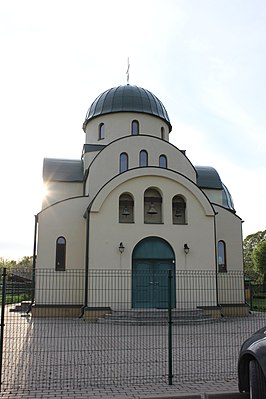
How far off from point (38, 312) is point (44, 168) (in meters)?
10.9

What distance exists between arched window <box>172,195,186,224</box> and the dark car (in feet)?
49.7

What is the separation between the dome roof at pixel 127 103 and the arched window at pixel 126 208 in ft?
25.5

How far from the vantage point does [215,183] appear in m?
27.3

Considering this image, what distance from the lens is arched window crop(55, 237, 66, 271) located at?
21.7 m

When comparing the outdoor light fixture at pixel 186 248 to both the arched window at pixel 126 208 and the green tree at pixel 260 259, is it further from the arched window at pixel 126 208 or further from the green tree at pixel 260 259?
the green tree at pixel 260 259

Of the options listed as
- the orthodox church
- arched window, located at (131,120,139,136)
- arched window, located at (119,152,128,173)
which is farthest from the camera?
arched window, located at (131,120,139,136)

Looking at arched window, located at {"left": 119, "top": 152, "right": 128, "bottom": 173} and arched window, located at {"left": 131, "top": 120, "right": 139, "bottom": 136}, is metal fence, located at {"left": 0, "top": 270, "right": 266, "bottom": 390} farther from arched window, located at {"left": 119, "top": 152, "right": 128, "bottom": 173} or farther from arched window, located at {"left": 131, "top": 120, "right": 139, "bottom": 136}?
arched window, located at {"left": 131, "top": 120, "right": 139, "bottom": 136}

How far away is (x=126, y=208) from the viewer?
21453 millimetres

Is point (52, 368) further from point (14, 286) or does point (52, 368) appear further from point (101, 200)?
point (101, 200)

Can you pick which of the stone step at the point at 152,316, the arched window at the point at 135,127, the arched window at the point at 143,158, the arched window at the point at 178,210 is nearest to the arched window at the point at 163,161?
the arched window at the point at 143,158

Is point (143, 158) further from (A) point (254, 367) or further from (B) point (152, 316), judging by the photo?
(A) point (254, 367)

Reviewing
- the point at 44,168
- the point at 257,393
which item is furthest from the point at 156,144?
the point at 257,393

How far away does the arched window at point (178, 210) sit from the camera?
21656 mm

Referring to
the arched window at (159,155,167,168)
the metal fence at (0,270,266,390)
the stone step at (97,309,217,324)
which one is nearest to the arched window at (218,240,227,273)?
the metal fence at (0,270,266,390)
